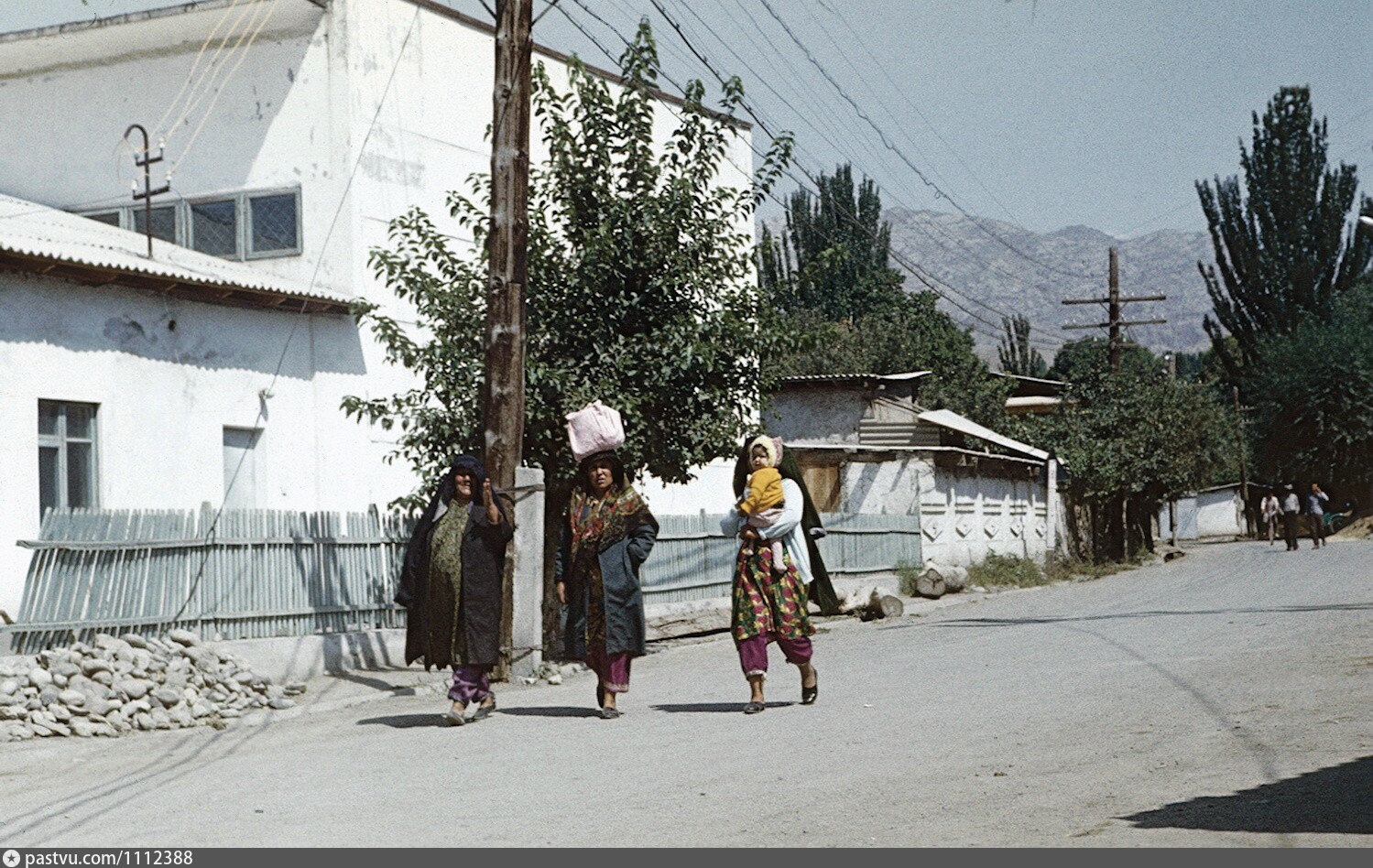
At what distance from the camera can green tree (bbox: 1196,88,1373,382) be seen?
161 feet

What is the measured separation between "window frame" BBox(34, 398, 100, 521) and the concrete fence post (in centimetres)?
626

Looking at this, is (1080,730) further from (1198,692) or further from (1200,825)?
(1200,825)

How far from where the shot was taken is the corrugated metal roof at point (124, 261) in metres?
16.8

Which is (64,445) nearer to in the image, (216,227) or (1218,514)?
(216,227)

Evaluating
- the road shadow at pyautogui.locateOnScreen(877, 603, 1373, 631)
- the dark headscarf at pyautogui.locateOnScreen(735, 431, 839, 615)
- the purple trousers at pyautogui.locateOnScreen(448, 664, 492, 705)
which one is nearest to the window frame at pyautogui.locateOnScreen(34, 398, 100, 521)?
the purple trousers at pyautogui.locateOnScreen(448, 664, 492, 705)

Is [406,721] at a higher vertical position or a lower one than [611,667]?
lower

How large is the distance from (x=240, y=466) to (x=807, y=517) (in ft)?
36.6

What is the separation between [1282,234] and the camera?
52469mm

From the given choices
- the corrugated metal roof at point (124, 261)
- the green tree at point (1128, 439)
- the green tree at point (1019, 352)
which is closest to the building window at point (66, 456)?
the corrugated metal roof at point (124, 261)

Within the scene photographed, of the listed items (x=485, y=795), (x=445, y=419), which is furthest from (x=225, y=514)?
(x=485, y=795)

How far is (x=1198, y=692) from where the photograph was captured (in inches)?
412

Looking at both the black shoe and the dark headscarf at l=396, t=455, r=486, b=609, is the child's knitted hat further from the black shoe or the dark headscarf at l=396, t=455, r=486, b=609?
the black shoe

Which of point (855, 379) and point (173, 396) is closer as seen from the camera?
point (173, 396)

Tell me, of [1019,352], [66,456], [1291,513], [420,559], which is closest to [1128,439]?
[1291,513]
